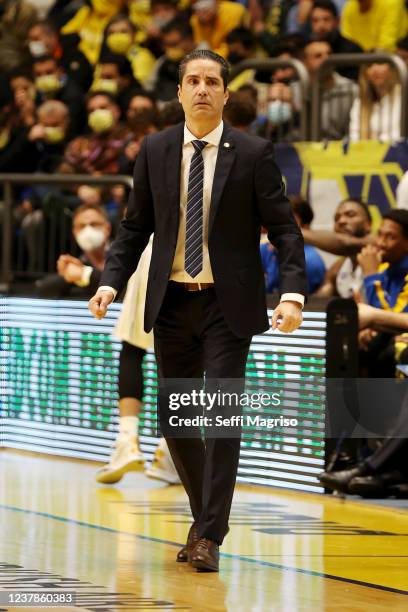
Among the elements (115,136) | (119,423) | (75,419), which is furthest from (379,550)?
(115,136)

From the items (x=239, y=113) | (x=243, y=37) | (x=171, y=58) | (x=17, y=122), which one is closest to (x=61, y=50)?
(x=17, y=122)

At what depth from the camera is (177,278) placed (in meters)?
6.30

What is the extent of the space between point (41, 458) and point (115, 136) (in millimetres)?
3960

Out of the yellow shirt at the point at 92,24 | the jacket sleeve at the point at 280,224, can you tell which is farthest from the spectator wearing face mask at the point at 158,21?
the jacket sleeve at the point at 280,224

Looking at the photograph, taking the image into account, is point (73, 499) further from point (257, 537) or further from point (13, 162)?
point (13, 162)

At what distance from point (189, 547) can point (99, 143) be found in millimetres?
8107

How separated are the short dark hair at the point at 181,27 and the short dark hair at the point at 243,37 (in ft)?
2.19

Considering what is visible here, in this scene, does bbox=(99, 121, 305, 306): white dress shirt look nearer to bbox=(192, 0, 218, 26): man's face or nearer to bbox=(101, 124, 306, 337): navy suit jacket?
bbox=(101, 124, 306, 337): navy suit jacket

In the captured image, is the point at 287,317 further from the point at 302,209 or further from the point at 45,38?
the point at 45,38

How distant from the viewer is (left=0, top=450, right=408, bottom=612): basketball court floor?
5.58 m

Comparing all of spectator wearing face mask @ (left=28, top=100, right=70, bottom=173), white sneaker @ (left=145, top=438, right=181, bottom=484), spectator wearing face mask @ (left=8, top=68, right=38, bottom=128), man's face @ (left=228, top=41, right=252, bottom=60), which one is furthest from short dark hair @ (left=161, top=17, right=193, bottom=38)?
white sneaker @ (left=145, top=438, right=181, bottom=484)

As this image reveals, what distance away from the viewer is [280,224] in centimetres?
625

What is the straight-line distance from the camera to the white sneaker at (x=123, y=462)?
9.37 meters

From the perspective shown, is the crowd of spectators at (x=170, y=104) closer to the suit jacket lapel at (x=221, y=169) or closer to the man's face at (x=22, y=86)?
the man's face at (x=22, y=86)
